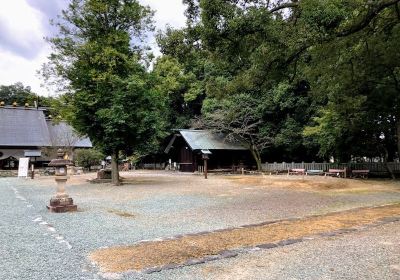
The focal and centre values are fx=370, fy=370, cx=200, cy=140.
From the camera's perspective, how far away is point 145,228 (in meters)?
7.65

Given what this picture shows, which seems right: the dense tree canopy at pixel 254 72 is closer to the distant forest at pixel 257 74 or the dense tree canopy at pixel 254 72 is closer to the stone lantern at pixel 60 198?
the distant forest at pixel 257 74

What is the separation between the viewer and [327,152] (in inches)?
1016

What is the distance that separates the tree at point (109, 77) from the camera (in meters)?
18.1

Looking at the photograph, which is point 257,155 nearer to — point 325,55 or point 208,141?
point 208,141

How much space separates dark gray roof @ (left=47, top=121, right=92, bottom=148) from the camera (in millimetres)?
39250

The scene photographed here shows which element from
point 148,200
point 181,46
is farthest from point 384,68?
point 148,200

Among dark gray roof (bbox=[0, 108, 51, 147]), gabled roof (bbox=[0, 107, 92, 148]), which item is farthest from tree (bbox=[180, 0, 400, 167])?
dark gray roof (bbox=[0, 108, 51, 147])

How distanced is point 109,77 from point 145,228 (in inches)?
471

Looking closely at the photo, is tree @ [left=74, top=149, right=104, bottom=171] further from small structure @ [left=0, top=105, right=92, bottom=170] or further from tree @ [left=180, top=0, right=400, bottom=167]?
tree @ [left=180, top=0, right=400, bottom=167]

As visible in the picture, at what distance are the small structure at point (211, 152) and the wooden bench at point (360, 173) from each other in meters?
10.0

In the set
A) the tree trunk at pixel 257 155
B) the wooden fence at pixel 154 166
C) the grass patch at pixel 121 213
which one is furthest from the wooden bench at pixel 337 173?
the wooden fence at pixel 154 166

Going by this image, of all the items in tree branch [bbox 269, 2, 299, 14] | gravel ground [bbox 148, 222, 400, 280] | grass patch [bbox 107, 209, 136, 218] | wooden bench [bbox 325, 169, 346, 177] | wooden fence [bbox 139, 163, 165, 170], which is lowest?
gravel ground [bbox 148, 222, 400, 280]

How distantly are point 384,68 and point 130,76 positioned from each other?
454 inches

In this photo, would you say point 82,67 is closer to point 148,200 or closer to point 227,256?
point 148,200
